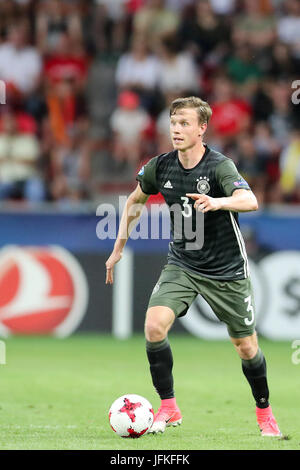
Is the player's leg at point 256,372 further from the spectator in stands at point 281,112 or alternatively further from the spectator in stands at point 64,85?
the spectator in stands at point 64,85

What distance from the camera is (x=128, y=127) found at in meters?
15.1

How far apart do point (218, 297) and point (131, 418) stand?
1042 millimetres

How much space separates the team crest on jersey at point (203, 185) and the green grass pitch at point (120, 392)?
1.66 meters

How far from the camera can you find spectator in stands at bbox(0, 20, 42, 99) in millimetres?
15867

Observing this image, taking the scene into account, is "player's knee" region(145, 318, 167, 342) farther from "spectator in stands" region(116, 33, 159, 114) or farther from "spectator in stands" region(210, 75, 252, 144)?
"spectator in stands" region(116, 33, 159, 114)

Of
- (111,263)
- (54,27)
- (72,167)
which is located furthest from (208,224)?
(54,27)

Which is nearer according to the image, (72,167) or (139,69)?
(72,167)

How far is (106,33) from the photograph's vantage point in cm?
1677

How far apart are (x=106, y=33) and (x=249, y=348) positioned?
11.0m

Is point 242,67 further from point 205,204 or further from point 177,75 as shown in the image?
point 205,204

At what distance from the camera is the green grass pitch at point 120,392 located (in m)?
6.41

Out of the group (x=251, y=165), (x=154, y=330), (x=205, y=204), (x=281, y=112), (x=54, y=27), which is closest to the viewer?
(x=205, y=204)

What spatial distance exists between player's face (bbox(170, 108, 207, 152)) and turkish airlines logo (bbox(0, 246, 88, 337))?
6.26 metres
